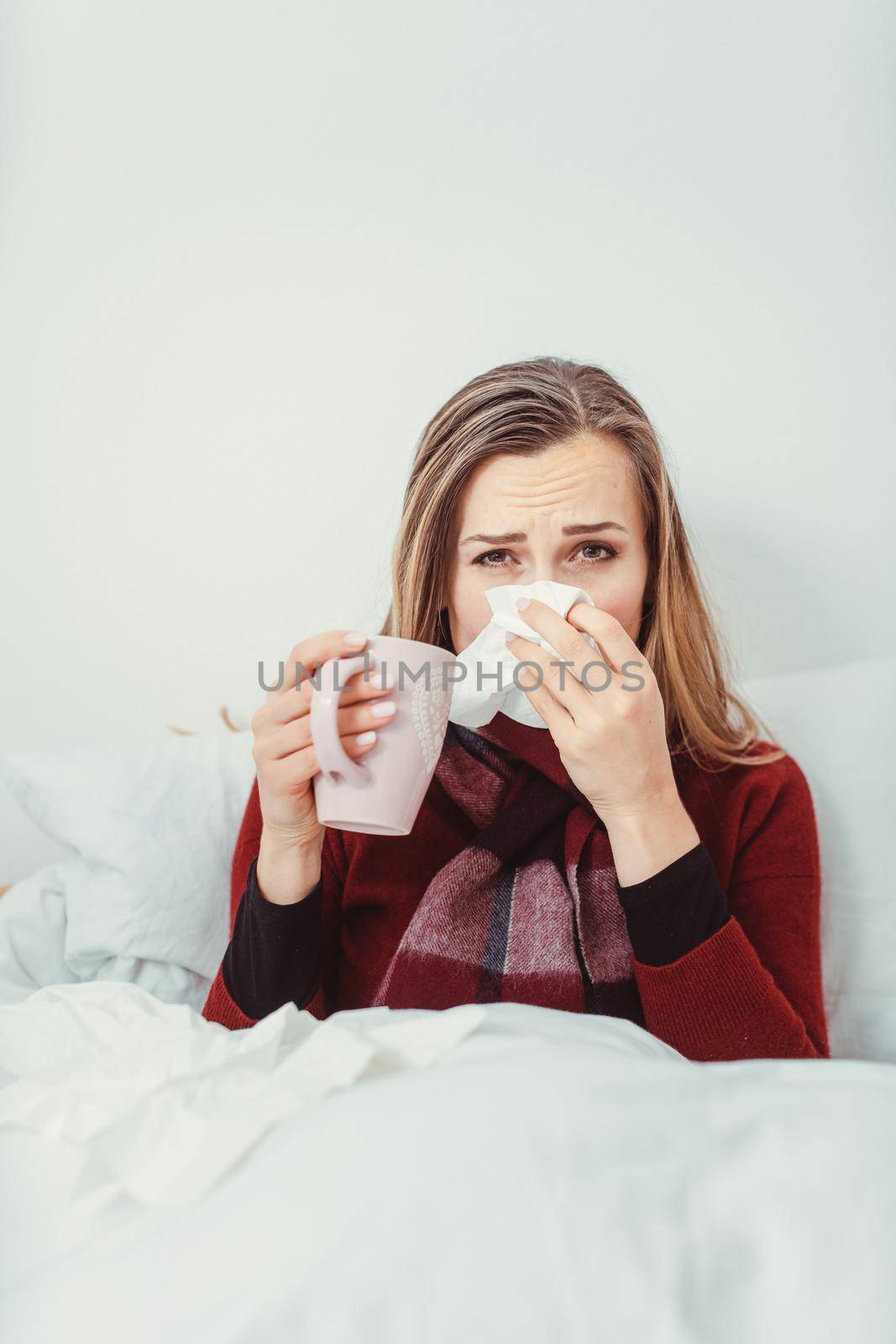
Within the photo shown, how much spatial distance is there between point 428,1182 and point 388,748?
0.34 m

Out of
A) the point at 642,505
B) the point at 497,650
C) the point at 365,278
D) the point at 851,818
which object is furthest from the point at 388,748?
the point at 365,278

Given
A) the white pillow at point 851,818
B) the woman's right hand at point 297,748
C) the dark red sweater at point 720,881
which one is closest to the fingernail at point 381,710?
the woman's right hand at point 297,748

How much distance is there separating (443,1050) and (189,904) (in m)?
0.58

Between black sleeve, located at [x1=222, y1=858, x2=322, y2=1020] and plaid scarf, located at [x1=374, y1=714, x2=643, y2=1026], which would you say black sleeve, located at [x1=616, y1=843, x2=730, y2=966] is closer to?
plaid scarf, located at [x1=374, y1=714, x2=643, y2=1026]

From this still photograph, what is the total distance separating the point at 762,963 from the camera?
103cm

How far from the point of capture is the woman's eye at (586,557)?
3.41 ft

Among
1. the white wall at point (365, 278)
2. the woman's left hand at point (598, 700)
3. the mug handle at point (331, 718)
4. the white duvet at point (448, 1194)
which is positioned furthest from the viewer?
the white wall at point (365, 278)

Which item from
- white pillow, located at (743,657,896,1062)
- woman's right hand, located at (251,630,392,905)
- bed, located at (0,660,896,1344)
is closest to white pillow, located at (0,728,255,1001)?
woman's right hand, located at (251,630,392,905)

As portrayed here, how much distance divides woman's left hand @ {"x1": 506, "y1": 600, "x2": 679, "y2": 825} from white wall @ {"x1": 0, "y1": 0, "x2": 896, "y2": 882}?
60 cm

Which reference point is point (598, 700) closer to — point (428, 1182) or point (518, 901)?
point (518, 901)

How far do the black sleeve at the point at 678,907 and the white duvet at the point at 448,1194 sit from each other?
255mm

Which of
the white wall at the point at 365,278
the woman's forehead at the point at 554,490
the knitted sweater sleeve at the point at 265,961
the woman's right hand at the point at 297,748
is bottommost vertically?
the knitted sweater sleeve at the point at 265,961

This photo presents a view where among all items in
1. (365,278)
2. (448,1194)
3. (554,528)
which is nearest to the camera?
(448,1194)

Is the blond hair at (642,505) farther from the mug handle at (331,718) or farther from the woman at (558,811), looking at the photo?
the mug handle at (331,718)
